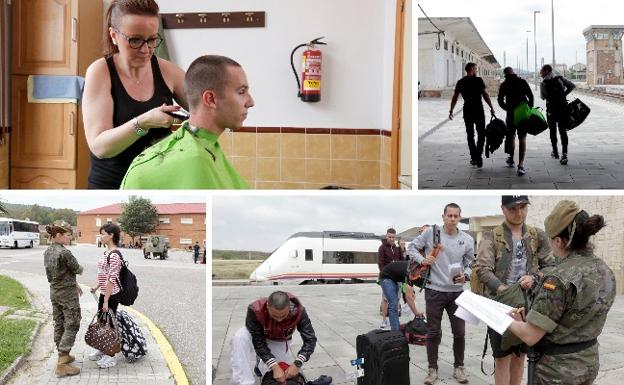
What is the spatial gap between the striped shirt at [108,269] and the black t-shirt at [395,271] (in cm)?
84

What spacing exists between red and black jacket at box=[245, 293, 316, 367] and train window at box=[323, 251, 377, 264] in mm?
176

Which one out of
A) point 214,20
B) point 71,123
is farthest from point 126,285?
point 214,20

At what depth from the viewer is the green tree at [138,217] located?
1.96m

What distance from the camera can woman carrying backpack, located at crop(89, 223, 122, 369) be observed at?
6.70ft

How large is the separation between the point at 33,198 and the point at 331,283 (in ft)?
3.27

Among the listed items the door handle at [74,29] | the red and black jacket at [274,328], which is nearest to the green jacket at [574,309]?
the red and black jacket at [274,328]

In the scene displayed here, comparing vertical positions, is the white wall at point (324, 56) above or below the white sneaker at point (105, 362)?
above

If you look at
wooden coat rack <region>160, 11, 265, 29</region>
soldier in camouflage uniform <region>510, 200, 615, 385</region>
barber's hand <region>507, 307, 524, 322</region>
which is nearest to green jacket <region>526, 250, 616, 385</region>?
soldier in camouflage uniform <region>510, 200, 615, 385</region>

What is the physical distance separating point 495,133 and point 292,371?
5.68ft

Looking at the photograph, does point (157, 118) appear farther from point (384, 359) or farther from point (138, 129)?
point (384, 359)

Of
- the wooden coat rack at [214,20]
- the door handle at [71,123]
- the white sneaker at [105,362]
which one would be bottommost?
the white sneaker at [105,362]

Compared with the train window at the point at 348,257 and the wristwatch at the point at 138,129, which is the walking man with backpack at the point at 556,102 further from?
the wristwatch at the point at 138,129

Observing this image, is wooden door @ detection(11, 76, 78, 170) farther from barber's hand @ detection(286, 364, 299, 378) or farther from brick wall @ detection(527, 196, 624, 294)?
brick wall @ detection(527, 196, 624, 294)

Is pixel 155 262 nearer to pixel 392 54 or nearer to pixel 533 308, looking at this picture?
pixel 533 308
